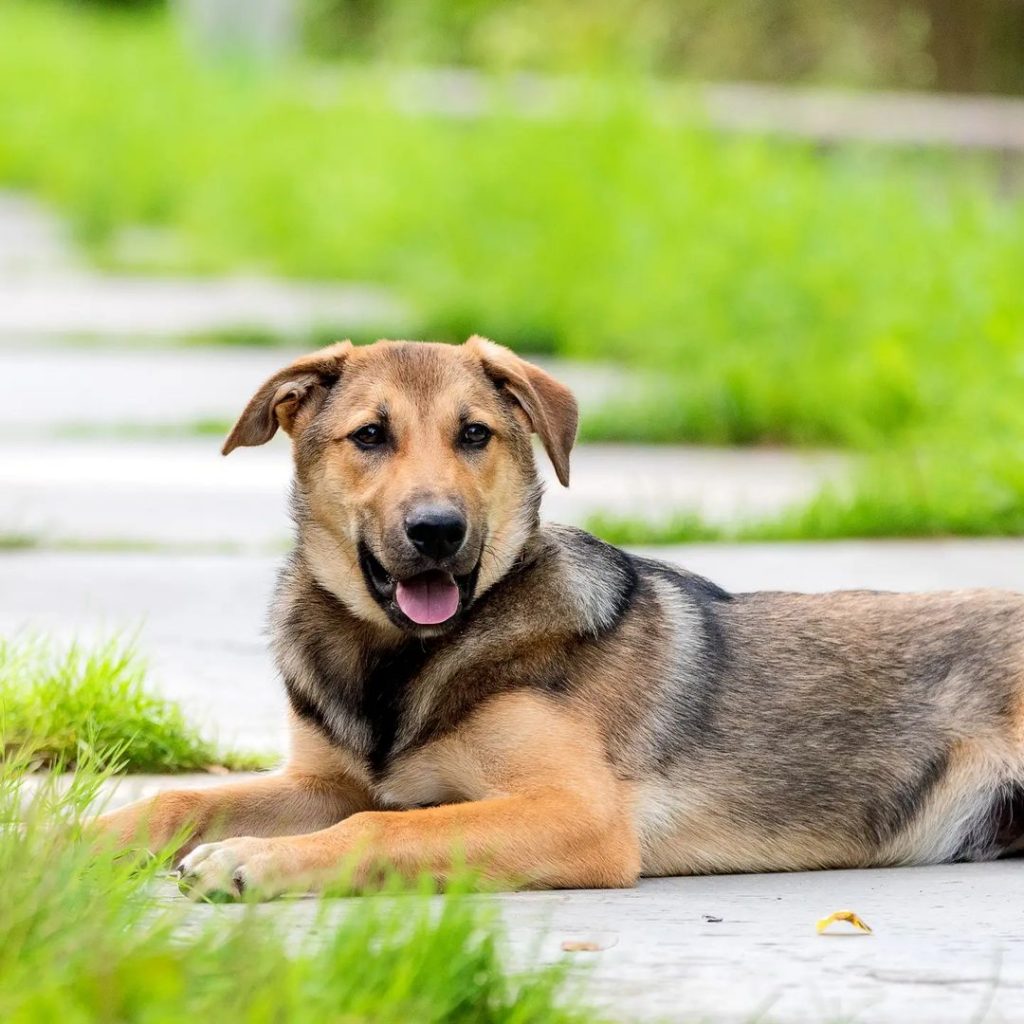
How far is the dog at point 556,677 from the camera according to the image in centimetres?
453

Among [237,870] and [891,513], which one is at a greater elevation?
[237,870]

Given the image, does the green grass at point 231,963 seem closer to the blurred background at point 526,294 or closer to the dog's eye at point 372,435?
the dog's eye at point 372,435

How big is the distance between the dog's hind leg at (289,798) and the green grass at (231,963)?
109 centimetres

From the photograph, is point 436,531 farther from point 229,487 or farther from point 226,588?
point 229,487

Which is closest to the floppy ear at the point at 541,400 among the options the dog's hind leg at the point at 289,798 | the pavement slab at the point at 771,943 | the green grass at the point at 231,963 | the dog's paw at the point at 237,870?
the dog's hind leg at the point at 289,798

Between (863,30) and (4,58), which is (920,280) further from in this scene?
(863,30)

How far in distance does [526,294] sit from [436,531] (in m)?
9.99

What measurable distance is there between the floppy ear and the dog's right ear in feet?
1.21

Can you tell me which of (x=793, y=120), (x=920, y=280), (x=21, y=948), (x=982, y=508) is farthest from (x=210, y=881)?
(x=793, y=120)

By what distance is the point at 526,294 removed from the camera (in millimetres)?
14328

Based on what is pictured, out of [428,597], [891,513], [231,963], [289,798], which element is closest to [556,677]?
[428,597]

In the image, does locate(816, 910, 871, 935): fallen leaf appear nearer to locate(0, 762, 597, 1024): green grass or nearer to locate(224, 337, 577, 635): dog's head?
locate(0, 762, 597, 1024): green grass

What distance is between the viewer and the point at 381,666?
15.7ft

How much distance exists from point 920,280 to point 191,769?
293 inches
